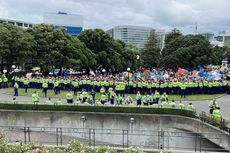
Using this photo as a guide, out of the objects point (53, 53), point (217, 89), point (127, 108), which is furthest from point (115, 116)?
point (53, 53)

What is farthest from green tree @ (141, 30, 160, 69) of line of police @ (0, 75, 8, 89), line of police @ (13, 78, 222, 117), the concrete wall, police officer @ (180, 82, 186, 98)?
the concrete wall

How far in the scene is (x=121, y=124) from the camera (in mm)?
22906

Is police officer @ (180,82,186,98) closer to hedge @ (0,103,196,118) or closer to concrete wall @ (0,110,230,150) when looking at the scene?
hedge @ (0,103,196,118)

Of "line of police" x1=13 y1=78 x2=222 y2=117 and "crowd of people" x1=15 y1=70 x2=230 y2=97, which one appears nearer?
"line of police" x1=13 y1=78 x2=222 y2=117

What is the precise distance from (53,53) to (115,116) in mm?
24020

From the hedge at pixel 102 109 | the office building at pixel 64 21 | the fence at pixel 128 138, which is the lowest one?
the fence at pixel 128 138

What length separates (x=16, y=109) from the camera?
79.6ft

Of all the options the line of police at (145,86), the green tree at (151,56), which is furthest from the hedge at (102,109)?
the green tree at (151,56)

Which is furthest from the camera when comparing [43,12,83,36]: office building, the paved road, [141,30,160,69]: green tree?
[43,12,83,36]: office building

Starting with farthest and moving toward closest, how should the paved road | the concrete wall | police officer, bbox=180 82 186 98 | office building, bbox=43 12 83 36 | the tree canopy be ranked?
office building, bbox=43 12 83 36 → the tree canopy → police officer, bbox=180 82 186 98 → the paved road → the concrete wall

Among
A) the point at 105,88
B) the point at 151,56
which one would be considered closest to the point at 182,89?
the point at 105,88

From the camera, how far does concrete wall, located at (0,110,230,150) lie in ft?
68.2

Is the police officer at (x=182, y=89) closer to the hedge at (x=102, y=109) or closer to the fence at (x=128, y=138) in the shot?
the hedge at (x=102, y=109)

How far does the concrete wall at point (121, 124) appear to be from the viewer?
2078 centimetres
